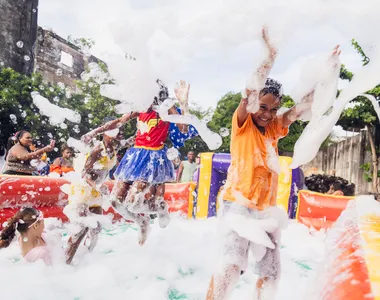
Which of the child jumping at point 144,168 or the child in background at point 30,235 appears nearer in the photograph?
the child in background at point 30,235

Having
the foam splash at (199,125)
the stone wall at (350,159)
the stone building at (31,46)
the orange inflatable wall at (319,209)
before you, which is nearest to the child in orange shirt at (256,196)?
the foam splash at (199,125)

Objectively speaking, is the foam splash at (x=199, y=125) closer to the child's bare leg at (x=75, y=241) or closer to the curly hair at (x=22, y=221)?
the child's bare leg at (x=75, y=241)

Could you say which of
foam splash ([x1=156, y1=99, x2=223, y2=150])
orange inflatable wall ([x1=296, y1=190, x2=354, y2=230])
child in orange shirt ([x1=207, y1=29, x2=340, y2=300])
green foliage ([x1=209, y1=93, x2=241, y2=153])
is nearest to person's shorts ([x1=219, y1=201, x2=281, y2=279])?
child in orange shirt ([x1=207, y1=29, x2=340, y2=300])

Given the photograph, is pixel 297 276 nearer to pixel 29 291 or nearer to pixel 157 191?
pixel 157 191

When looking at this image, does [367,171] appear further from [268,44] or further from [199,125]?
[268,44]

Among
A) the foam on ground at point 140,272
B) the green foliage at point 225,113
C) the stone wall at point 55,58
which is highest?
the stone wall at point 55,58

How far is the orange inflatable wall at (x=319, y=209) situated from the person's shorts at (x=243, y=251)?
3052 millimetres

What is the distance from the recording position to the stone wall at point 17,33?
15.1 meters

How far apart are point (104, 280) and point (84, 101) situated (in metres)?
11.4

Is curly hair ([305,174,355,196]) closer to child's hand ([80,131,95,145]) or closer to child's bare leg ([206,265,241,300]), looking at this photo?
child's hand ([80,131,95,145])

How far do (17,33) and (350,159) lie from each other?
1272 cm

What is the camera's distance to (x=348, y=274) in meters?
1.19

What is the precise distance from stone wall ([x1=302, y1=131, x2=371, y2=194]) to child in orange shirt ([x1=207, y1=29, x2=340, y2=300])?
927 cm

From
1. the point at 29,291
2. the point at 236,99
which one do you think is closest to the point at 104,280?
the point at 29,291
